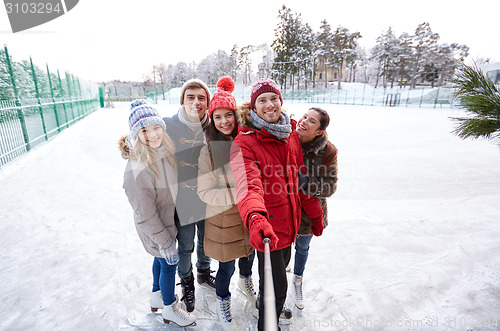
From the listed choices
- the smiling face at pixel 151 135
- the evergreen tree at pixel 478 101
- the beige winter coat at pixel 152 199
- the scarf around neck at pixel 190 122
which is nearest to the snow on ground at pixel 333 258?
the beige winter coat at pixel 152 199

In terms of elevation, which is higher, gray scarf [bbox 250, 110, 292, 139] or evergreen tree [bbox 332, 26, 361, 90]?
evergreen tree [bbox 332, 26, 361, 90]

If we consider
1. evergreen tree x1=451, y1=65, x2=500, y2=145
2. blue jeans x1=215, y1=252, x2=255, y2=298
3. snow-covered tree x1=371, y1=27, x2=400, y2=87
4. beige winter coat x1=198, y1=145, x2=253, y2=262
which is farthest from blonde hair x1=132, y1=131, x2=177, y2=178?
snow-covered tree x1=371, y1=27, x2=400, y2=87

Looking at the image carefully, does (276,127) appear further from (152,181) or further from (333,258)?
(333,258)

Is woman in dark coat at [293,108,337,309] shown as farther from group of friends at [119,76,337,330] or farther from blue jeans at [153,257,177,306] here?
blue jeans at [153,257,177,306]

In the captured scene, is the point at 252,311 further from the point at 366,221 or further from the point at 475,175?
the point at 475,175

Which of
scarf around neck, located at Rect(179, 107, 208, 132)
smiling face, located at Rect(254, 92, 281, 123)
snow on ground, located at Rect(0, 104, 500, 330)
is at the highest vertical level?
smiling face, located at Rect(254, 92, 281, 123)

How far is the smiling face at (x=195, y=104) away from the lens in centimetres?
186

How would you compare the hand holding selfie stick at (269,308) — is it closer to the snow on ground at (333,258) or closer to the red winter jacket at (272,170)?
the red winter jacket at (272,170)

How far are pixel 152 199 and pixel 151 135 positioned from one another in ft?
1.46

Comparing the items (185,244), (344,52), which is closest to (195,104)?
(185,244)

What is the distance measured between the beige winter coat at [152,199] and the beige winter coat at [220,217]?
0.86 feet

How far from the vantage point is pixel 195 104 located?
1.86m

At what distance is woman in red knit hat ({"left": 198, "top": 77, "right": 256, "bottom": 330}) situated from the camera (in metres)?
1.60

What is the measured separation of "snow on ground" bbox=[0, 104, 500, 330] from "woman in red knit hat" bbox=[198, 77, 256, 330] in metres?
0.42
